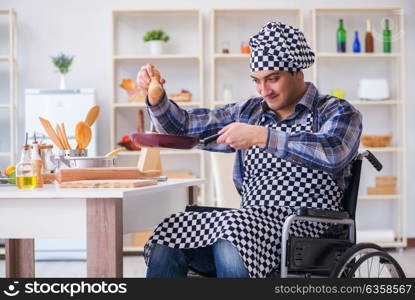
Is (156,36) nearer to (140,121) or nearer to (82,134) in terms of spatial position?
(140,121)

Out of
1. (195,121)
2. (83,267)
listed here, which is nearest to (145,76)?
(195,121)

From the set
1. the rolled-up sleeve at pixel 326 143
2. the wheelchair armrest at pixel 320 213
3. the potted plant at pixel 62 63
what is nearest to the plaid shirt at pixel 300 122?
the rolled-up sleeve at pixel 326 143

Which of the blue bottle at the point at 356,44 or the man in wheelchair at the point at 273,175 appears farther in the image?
the blue bottle at the point at 356,44

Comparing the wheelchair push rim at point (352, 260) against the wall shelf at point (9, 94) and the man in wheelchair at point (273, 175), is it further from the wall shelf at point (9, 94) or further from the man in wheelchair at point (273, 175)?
the wall shelf at point (9, 94)

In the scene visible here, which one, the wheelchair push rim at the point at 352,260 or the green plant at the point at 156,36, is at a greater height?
the green plant at the point at 156,36

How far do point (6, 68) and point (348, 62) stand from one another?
3.04m

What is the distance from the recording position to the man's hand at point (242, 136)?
2.00 meters

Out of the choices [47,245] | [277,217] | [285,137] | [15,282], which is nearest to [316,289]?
[277,217]

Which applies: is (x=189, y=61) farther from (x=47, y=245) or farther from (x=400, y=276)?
(x=400, y=276)

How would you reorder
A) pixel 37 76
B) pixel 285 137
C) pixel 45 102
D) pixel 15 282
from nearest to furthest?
pixel 15 282 → pixel 285 137 → pixel 45 102 → pixel 37 76

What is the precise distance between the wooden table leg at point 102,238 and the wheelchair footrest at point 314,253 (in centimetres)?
51

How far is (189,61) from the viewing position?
21.1ft

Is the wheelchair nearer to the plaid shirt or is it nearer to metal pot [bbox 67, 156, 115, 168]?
the plaid shirt

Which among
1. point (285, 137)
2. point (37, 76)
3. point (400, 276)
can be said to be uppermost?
point (37, 76)
